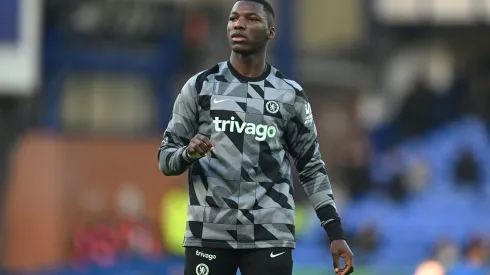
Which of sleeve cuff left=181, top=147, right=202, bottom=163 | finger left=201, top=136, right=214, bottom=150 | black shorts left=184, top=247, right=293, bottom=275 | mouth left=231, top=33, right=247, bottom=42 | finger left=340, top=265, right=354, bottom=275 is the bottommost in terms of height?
finger left=340, top=265, right=354, bottom=275

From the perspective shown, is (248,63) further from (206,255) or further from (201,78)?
(206,255)

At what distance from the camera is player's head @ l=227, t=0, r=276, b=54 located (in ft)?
20.6

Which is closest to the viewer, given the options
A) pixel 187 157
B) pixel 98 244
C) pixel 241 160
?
pixel 187 157

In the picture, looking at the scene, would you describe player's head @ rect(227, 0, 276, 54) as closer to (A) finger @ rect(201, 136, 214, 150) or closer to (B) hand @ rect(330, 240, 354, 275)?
(A) finger @ rect(201, 136, 214, 150)

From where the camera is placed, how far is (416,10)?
30.9 metres

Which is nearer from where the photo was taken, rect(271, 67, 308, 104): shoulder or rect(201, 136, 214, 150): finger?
rect(201, 136, 214, 150): finger

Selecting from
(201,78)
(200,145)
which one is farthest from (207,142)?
(201,78)

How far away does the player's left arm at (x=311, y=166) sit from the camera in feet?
21.1

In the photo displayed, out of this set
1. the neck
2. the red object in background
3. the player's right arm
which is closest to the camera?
the player's right arm

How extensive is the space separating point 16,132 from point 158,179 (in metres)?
3.04

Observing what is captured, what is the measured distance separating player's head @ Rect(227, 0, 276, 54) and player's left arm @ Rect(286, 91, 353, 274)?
0.34 meters

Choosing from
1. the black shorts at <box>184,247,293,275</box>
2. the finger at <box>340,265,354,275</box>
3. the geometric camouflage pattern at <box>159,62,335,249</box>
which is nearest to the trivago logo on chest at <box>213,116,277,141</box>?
the geometric camouflage pattern at <box>159,62,335,249</box>

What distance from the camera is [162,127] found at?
28828 mm

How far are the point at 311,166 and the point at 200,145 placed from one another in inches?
32.7
